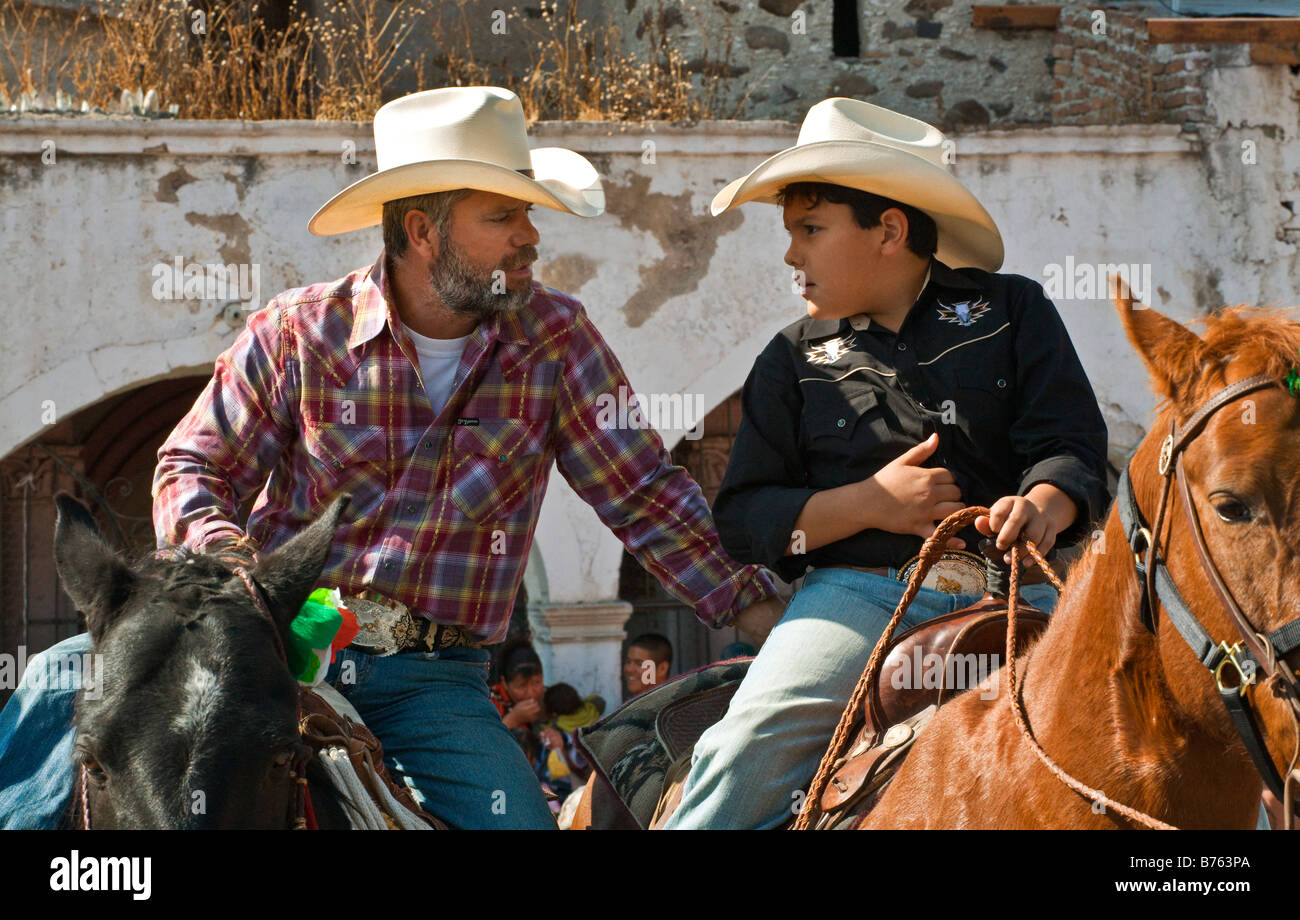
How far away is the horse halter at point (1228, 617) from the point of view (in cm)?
209

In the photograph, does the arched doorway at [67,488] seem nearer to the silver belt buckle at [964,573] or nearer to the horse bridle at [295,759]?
the horse bridle at [295,759]

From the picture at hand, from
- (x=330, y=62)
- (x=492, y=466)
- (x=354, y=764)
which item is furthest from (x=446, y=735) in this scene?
(x=330, y=62)

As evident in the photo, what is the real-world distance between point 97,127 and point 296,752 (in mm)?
6431

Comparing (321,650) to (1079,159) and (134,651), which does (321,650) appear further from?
(1079,159)

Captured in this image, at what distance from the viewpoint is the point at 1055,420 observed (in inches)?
131

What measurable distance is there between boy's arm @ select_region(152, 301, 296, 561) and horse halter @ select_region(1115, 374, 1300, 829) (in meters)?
2.21

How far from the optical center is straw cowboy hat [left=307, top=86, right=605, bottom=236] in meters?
3.84

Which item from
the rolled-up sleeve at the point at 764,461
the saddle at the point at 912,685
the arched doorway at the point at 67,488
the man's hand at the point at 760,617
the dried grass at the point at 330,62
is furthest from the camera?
the arched doorway at the point at 67,488

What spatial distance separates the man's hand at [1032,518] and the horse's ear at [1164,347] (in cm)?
57

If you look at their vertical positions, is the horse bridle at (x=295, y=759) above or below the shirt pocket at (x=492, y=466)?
below

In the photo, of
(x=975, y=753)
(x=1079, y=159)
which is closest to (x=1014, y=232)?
(x=1079, y=159)

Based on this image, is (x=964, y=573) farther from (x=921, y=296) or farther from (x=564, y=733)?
(x=564, y=733)

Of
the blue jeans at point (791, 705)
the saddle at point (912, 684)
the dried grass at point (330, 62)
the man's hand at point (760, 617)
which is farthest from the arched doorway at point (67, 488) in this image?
the saddle at point (912, 684)

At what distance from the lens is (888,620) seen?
3.32 m
